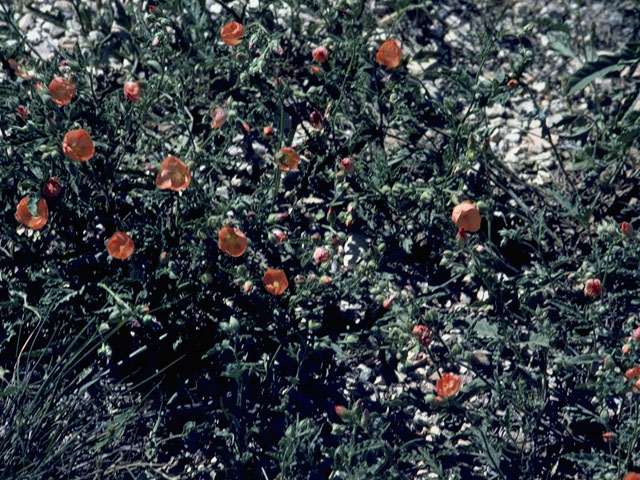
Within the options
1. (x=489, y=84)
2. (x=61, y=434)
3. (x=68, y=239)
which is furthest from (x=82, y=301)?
(x=489, y=84)

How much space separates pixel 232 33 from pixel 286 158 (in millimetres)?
526

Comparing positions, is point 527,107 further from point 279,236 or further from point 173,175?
point 173,175

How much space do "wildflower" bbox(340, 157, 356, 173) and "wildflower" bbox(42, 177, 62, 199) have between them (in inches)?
39.7

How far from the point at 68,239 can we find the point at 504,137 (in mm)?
1826

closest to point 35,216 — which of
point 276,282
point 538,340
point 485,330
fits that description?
point 276,282

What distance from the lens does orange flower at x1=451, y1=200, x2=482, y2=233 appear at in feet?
8.50

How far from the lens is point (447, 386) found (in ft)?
8.21

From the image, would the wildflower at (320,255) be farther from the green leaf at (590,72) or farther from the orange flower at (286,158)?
the green leaf at (590,72)

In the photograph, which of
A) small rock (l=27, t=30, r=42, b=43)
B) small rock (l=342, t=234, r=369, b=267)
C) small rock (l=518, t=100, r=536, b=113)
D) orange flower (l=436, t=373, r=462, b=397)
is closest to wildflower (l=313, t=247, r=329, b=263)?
small rock (l=342, t=234, r=369, b=267)

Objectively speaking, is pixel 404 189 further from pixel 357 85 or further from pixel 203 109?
pixel 203 109

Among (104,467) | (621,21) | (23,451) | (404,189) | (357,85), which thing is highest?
(621,21)

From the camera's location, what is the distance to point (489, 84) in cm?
289

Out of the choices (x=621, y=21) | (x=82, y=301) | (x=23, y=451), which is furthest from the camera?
(x=621, y=21)

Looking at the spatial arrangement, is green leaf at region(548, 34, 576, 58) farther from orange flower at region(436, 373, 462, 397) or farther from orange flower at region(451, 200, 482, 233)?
orange flower at region(436, 373, 462, 397)
